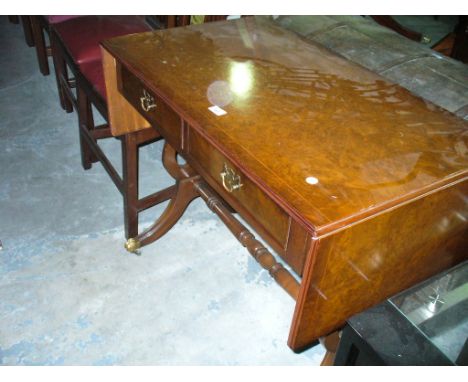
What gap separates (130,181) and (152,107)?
0.50 m

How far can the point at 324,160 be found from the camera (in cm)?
103

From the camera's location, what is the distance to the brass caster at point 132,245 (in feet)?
6.35

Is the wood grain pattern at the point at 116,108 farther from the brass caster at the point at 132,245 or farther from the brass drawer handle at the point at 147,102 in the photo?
the brass caster at the point at 132,245

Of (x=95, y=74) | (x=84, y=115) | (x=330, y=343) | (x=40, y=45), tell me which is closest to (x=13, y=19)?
(x=40, y=45)

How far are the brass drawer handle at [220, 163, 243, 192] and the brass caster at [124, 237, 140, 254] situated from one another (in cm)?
91

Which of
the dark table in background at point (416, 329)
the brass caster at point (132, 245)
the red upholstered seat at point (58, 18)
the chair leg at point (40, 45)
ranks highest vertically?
the red upholstered seat at point (58, 18)

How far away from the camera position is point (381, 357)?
972 mm

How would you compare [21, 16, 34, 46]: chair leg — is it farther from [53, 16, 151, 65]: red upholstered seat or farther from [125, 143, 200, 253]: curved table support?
[125, 143, 200, 253]: curved table support

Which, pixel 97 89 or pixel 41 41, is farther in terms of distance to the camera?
pixel 41 41

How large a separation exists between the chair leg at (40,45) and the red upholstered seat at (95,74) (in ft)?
3.89

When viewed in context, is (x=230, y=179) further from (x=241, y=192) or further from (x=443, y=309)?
(x=443, y=309)

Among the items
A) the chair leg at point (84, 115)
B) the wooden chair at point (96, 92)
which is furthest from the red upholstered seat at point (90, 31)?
the chair leg at point (84, 115)

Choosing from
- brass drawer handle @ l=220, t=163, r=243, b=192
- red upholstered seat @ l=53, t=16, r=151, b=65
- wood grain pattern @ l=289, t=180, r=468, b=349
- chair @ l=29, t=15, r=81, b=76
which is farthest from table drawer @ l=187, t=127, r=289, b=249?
chair @ l=29, t=15, r=81, b=76
